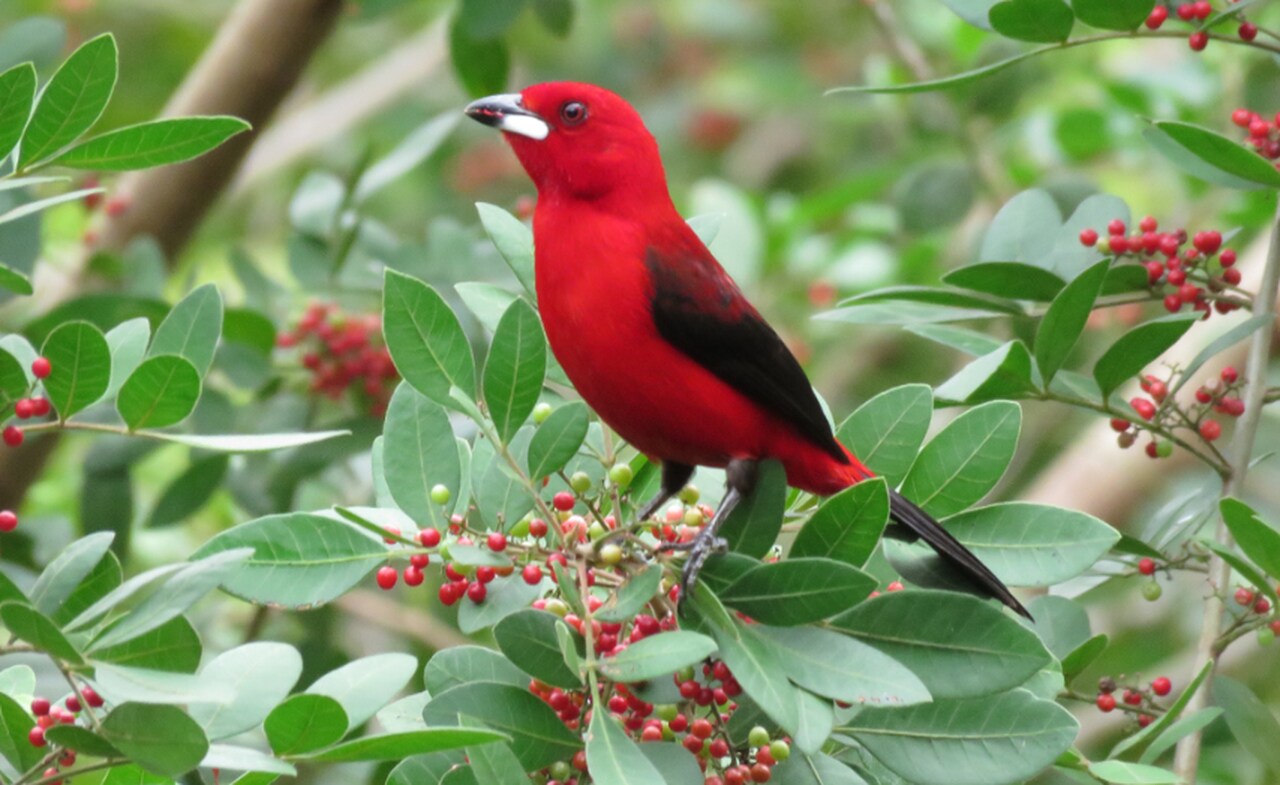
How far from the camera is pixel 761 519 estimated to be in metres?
2.13

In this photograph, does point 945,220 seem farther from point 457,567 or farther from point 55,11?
point 55,11

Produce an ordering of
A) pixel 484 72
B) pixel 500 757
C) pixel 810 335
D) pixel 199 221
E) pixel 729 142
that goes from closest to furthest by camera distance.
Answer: pixel 500 757 < pixel 484 72 < pixel 199 221 < pixel 810 335 < pixel 729 142

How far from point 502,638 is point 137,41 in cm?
619

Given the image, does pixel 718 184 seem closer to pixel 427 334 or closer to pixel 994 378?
pixel 994 378

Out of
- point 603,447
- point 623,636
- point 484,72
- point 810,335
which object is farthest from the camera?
point 810,335

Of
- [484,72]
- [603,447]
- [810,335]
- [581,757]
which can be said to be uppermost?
[484,72]

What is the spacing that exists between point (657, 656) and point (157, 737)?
1.83 feet

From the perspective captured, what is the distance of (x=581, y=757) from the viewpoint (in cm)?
201

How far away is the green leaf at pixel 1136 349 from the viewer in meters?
2.41

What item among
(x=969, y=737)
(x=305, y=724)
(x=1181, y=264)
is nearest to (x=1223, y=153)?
(x=1181, y=264)

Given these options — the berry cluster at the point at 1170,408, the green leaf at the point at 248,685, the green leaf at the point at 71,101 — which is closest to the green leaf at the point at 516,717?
the green leaf at the point at 248,685

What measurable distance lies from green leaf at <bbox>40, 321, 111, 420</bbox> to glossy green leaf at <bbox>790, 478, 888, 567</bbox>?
95 centimetres

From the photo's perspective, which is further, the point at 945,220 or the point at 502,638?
the point at 945,220

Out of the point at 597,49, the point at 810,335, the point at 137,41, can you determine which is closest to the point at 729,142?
the point at 597,49
